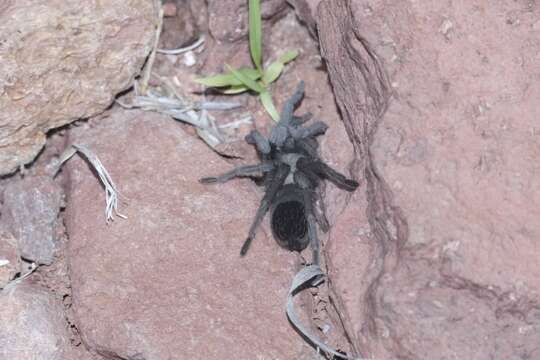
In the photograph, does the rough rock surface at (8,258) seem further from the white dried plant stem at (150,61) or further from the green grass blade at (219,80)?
the green grass blade at (219,80)

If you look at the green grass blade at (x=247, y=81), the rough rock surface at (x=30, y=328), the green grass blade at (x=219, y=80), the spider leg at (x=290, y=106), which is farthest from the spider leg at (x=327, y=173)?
the rough rock surface at (x=30, y=328)

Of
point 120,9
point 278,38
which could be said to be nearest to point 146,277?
point 120,9

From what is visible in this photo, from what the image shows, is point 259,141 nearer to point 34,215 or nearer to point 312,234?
point 312,234

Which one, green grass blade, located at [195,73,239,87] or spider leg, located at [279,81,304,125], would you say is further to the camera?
green grass blade, located at [195,73,239,87]

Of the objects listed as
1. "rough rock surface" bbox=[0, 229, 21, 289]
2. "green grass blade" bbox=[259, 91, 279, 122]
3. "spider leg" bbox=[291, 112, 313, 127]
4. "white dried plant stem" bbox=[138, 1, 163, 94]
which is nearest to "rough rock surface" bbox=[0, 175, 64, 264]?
"rough rock surface" bbox=[0, 229, 21, 289]

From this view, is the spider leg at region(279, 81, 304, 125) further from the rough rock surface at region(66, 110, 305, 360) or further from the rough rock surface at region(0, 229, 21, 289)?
the rough rock surface at region(0, 229, 21, 289)

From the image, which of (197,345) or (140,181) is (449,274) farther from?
(140,181)
